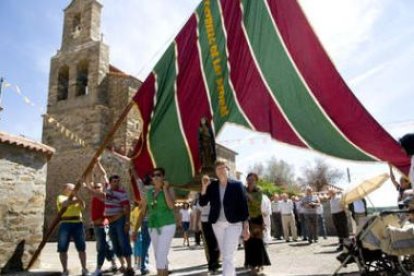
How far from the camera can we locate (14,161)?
271 inches

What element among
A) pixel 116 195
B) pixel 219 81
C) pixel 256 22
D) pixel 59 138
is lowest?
pixel 116 195

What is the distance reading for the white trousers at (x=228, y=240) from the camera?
13.6 ft

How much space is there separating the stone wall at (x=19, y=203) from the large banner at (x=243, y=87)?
282 centimetres

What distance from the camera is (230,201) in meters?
4.32

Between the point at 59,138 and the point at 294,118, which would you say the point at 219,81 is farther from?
the point at 59,138

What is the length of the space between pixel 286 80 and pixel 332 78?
635 mm

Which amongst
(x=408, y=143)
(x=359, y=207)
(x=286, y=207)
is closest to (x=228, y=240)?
(x=408, y=143)

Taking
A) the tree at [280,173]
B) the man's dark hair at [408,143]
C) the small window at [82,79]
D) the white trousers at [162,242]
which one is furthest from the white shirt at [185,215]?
the tree at [280,173]

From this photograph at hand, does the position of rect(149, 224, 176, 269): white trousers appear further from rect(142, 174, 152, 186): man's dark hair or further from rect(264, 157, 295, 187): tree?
rect(264, 157, 295, 187): tree

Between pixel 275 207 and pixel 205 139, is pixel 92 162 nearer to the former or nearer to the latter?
pixel 205 139

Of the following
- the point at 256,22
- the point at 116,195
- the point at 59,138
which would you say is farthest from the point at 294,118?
the point at 59,138

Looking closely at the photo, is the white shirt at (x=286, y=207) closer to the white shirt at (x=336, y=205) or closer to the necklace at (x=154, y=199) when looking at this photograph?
the white shirt at (x=336, y=205)

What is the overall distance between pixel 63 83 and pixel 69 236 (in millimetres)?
19349

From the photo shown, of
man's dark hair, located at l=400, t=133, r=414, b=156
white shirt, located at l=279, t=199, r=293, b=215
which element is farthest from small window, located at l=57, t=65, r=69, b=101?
man's dark hair, located at l=400, t=133, r=414, b=156
